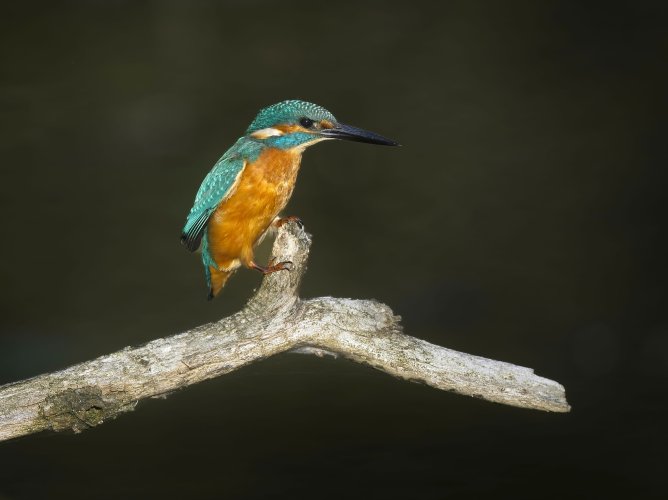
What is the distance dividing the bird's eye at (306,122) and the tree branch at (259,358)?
527mm

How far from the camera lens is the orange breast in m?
3.12

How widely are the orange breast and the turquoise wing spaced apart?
25mm

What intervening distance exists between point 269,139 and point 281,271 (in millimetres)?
540

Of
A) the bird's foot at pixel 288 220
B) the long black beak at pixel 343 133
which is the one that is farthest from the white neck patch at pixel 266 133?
the bird's foot at pixel 288 220

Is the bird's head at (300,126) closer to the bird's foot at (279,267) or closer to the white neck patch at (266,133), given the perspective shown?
the white neck patch at (266,133)

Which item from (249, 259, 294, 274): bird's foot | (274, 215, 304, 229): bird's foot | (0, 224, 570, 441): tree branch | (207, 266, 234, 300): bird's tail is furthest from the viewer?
(207, 266, 234, 300): bird's tail

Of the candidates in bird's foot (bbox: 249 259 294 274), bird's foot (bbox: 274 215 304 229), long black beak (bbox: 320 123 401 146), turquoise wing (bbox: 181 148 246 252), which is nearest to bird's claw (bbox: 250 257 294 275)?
bird's foot (bbox: 249 259 294 274)

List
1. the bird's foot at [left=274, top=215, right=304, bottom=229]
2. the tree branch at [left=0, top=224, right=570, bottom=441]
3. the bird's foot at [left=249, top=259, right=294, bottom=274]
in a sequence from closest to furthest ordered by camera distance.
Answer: the tree branch at [left=0, top=224, right=570, bottom=441], the bird's foot at [left=249, top=259, right=294, bottom=274], the bird's foot at [left=274, top=215, right=304, bottom=229]

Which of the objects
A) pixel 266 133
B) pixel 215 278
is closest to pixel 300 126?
pixel 266 133

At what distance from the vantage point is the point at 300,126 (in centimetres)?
312

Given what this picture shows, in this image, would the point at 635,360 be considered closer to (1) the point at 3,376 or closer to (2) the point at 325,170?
(2) the point at 325,170

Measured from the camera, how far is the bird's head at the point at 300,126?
10.2 ft

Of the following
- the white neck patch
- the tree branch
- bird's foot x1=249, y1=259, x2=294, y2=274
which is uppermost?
the white neck patch

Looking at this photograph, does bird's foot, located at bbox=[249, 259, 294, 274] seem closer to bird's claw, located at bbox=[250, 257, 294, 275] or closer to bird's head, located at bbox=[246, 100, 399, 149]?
bird's claw, located at bbox=[250, 257, 294, 275]
